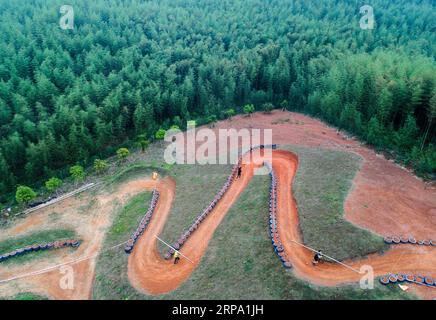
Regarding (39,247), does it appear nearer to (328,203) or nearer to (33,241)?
(33,241)

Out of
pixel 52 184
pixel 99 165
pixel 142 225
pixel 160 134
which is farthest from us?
pixel 160 134

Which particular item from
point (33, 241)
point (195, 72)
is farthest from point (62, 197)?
point (195, 72)

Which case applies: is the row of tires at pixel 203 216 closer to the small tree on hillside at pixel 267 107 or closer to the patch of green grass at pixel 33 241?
the patch of green grass at pixel 33 241

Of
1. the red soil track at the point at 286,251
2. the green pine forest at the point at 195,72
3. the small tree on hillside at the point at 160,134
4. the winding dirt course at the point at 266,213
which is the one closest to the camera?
the red soil track at the point at 286,251

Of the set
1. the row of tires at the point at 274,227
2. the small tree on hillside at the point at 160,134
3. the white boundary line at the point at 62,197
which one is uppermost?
the row of tires at the point at 274,227

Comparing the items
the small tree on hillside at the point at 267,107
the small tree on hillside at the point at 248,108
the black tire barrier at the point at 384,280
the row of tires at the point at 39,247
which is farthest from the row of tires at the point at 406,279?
the small tree on hillside at the point at 267,107

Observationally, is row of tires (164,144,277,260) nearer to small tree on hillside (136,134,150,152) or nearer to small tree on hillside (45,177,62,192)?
small tree on hillside (136,134,150,152)
